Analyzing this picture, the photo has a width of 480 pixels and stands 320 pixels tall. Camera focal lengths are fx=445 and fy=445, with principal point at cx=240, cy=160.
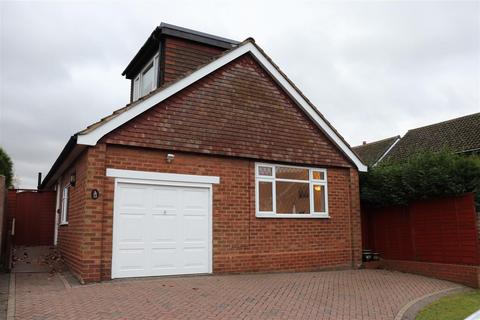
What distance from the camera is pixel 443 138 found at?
2461 centimetres

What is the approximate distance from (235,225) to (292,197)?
1.97 m

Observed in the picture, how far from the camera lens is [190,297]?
7.77 m

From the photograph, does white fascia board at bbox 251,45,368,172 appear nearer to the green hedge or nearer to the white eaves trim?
the white eaves trim

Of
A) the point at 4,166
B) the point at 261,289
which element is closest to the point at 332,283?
the point at 261,289

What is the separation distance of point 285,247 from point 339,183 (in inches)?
108

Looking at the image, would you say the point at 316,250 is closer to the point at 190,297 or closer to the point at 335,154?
the point at 335,154

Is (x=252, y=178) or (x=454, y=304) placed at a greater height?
(x=252, y=178)

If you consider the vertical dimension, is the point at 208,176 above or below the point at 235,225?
above

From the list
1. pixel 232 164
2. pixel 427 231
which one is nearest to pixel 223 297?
pixel 232 164

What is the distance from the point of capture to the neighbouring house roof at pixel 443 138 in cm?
2225

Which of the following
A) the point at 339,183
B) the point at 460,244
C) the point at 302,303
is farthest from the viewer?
the point at 339,183

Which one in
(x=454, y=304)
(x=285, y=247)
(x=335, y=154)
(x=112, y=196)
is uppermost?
(x=335, y=154)

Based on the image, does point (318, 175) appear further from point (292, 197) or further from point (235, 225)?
point (235, 225)

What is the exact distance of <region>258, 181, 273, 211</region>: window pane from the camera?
11.5 meters
